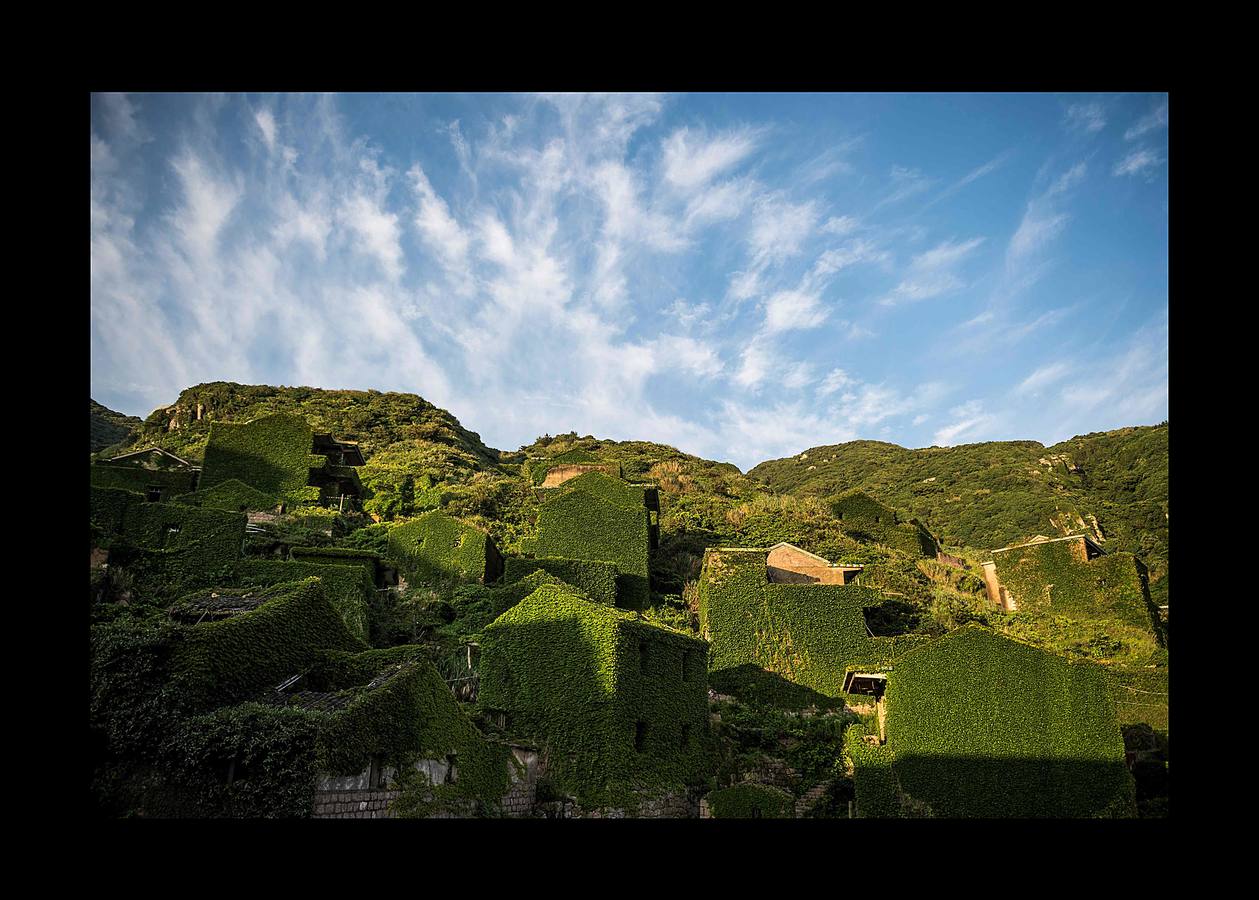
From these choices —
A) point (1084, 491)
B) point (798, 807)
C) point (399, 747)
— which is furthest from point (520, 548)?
point (1084, 491)

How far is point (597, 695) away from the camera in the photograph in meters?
17.4

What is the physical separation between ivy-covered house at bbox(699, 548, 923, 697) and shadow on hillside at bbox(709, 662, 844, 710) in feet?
0.50

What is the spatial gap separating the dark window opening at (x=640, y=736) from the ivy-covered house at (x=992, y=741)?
5267mm

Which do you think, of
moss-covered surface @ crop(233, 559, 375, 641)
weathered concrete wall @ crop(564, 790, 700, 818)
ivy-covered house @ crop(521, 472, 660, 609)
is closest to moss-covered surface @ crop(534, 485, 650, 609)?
ivy-covered house @ crop(521, 472, 660, 609)

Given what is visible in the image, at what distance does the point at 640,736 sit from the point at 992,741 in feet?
27.0

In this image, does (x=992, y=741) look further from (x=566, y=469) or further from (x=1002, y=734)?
(x=566, y=469)

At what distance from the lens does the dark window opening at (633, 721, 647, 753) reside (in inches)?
690

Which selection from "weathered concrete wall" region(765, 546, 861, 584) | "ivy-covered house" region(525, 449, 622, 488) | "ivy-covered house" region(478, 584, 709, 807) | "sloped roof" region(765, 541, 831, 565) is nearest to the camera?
"ivy-covered house" region(478, 584, 709, 807)

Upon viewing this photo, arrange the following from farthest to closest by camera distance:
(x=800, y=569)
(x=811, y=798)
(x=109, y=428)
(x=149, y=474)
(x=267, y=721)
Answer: (x=109, y=428), (x=149, y=474), (x=800, y=569), (x=811, y=798), (x=267, y=721)

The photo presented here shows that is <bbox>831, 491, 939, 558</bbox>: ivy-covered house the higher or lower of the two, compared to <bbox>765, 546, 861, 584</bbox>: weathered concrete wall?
higher

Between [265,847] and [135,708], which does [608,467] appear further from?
[265,847]

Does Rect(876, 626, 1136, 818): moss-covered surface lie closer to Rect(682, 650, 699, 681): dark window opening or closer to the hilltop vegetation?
Rect(682, 650, 699, 681): dark window opening

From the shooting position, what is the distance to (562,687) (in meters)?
17.8

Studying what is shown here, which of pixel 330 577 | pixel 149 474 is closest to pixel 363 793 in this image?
pixel 330 577
